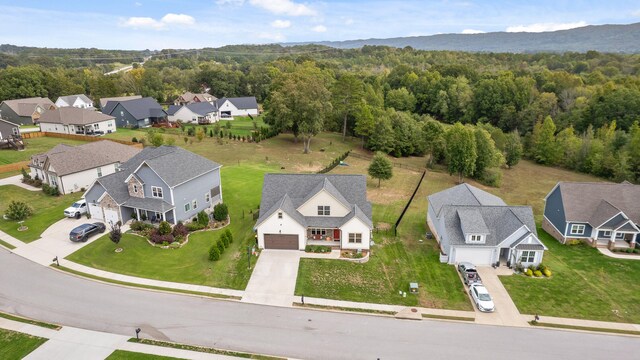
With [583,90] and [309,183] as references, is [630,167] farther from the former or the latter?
[309,183]

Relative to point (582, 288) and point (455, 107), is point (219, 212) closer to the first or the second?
point (582, 288)

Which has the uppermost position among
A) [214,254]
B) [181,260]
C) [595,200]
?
[595,200]

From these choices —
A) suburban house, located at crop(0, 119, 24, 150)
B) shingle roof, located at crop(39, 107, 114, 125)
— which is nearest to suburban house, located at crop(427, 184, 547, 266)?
suburban house, located at crop(0, 119, 24, 150)

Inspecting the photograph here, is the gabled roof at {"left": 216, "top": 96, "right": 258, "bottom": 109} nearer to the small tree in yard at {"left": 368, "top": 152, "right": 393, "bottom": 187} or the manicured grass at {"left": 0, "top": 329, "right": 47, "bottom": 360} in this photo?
the small tree in yard at {"left": 368, "top": 152, "right": 393, "bottom": 187}

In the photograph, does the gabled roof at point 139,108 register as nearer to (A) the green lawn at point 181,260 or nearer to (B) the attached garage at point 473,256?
(A) the green lawn at point 181,260

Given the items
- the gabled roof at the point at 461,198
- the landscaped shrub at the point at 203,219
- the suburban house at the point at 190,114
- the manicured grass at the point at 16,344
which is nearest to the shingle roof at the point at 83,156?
the landscaped shrub at the point at 203,219

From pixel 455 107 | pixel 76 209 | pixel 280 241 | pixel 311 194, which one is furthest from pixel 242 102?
pixel 280 241

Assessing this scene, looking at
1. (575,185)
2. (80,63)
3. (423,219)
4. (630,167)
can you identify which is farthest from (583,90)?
(80,63)
